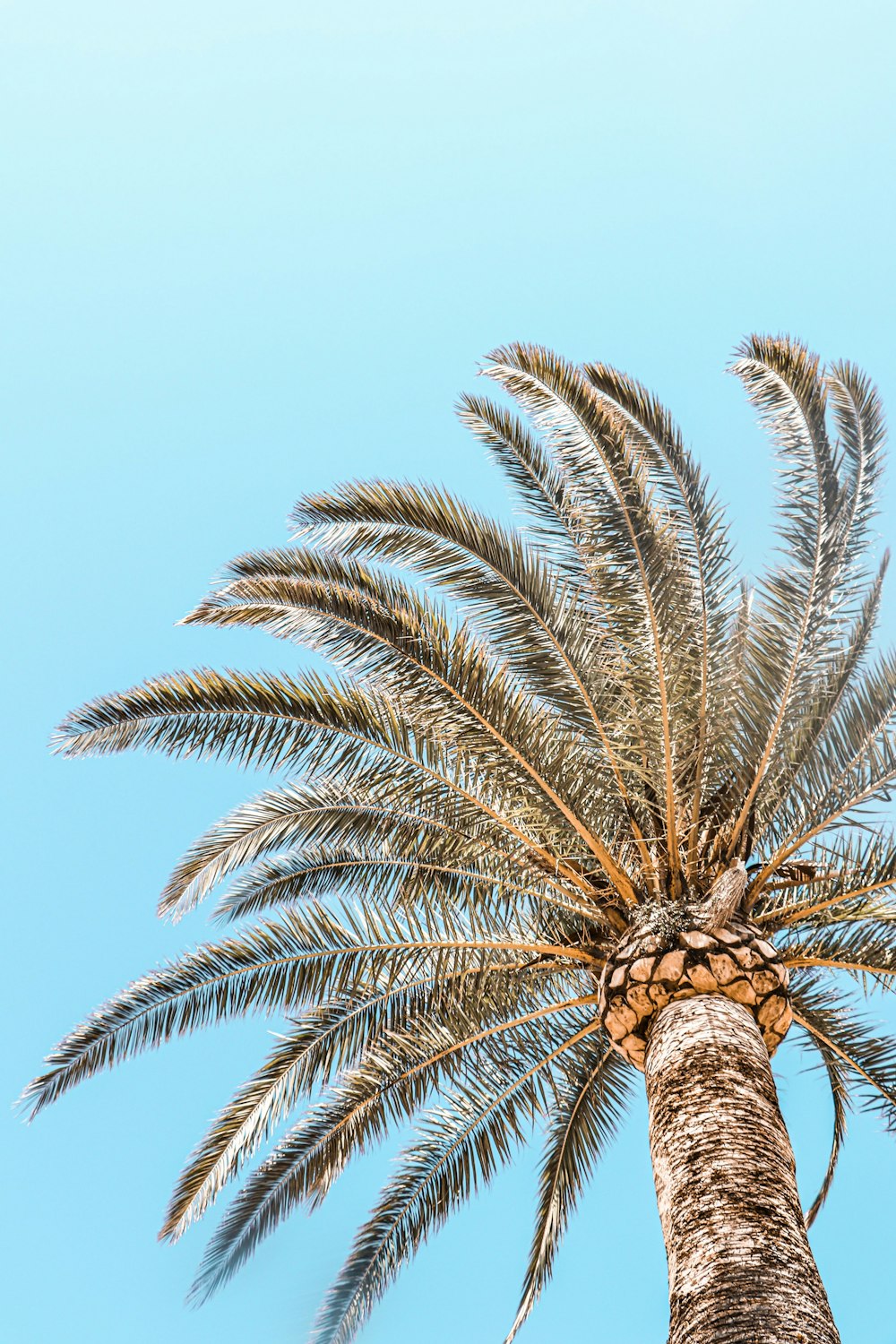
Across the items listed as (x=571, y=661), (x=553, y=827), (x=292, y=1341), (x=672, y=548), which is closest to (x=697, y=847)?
Answer: (x=553, y=827)

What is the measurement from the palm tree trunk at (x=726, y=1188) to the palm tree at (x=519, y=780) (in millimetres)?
737

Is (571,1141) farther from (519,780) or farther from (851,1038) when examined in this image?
(519,780)

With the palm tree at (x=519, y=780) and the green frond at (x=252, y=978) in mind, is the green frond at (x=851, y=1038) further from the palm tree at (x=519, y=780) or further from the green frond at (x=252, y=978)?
the green frond at (x=252, y=978)

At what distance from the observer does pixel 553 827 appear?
22.7ft

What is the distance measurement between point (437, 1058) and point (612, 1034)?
1.57m

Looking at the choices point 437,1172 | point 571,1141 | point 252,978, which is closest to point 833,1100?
point 571,1141

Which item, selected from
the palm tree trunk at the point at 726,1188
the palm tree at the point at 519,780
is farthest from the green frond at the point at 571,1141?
the palm tree trunk at the point at 726,1188

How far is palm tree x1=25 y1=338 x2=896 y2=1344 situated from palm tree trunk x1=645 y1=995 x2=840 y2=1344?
74cm

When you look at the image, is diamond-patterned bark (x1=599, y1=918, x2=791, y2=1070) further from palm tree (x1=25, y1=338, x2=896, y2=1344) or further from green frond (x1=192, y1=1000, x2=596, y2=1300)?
green frond (x1=192, y1=1000, x2=596, y2=1300)

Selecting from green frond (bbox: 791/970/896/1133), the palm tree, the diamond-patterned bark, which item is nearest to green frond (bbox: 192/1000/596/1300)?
the palm tree

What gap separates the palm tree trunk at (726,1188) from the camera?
168 inches

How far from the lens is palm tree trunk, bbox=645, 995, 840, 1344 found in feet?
14.0

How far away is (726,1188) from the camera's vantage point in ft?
15.9

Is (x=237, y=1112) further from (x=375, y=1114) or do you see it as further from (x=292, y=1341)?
(x=292, y=1341)
